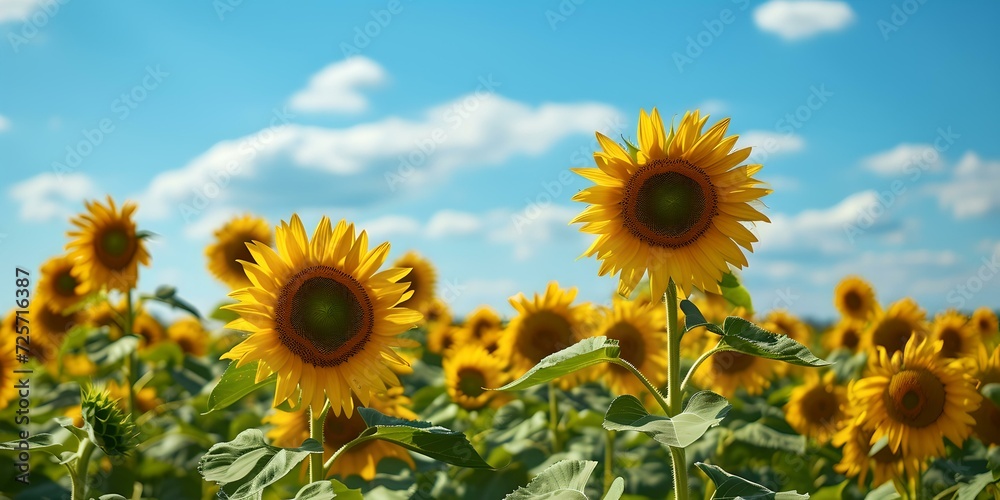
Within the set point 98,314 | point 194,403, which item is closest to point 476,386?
point 194,403

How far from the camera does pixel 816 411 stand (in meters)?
5.48

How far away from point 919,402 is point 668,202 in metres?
1.88

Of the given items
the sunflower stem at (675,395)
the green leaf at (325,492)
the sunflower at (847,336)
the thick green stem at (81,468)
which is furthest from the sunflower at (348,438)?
the sunflower at (847,336)

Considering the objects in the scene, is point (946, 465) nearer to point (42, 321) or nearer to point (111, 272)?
point (111, 272)

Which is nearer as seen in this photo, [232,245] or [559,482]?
[559,482]

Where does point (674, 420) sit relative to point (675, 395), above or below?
below

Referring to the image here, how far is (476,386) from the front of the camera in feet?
18.5

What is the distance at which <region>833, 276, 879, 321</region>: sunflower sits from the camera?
855 centimetres

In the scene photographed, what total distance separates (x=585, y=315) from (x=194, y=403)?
294 centimetres

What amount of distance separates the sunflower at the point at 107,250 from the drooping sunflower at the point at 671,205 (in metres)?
3.76

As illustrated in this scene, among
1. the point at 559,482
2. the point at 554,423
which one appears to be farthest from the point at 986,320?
the point at 559,482

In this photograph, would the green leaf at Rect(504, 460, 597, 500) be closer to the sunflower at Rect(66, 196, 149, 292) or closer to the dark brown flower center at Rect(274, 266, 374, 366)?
the dark brown flower center at Rect(274, 266, 374, 366)

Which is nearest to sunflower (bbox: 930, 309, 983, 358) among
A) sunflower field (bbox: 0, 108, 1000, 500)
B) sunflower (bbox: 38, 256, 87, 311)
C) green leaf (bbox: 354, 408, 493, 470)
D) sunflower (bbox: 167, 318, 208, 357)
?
sunflower field (bbox: 0, 108, 1000, 500)

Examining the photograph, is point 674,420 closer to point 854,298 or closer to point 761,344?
point 761,344
